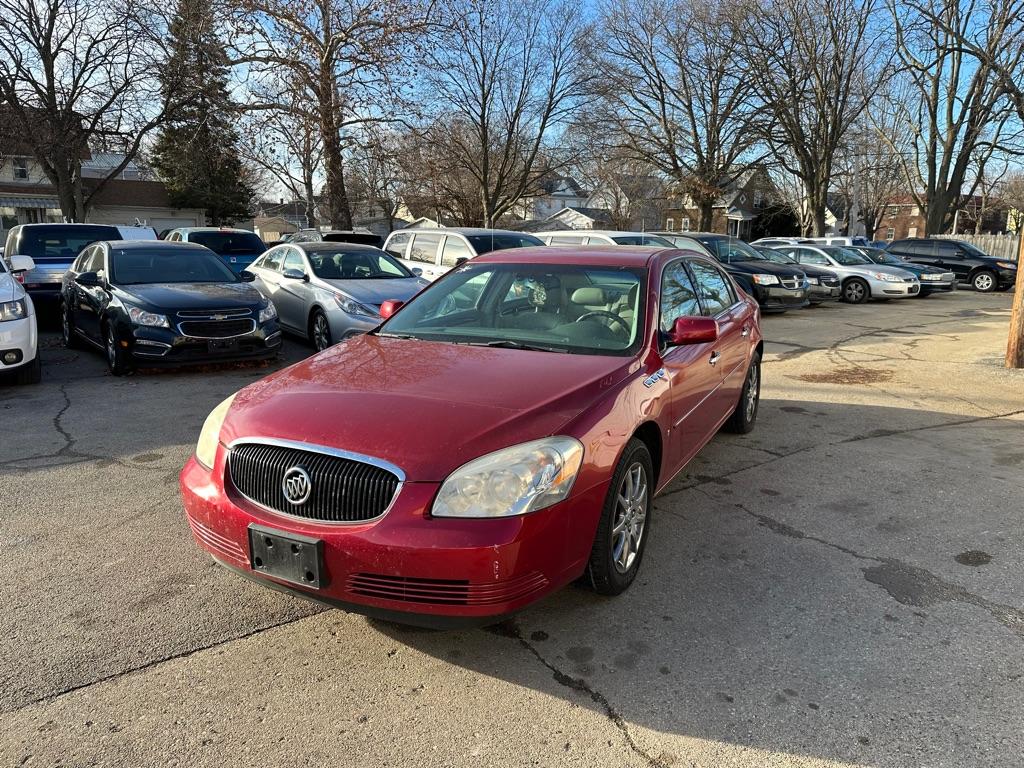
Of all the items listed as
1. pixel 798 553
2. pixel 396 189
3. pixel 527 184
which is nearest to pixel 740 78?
pixel 527 184

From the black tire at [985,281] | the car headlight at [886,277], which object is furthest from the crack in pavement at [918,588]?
the black tire at [985,281]

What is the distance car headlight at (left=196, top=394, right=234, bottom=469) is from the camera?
302 cm

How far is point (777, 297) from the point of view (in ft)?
47.9

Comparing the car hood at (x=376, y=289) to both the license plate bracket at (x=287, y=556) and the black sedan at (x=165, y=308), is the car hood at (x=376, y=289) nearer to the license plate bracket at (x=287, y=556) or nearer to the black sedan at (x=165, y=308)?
the black sedan at (x=165, y=308)

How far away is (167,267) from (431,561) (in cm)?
780

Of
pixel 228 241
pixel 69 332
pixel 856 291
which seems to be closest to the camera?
pixel 69 332

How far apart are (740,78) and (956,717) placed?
31905 millimetres

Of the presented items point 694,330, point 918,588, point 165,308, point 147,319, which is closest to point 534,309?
point 694,330

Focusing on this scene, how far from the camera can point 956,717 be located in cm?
248

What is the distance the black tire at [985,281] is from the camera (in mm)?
21812

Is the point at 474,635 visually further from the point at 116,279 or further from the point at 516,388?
the point at 116,279

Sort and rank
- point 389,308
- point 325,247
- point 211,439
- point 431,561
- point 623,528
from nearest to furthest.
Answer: point 431,561
point 211,439
point 623,528
point 389,308
point 325,247

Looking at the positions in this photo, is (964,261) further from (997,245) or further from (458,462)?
(458,462)

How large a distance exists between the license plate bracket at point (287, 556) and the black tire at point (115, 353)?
6.12 metres
